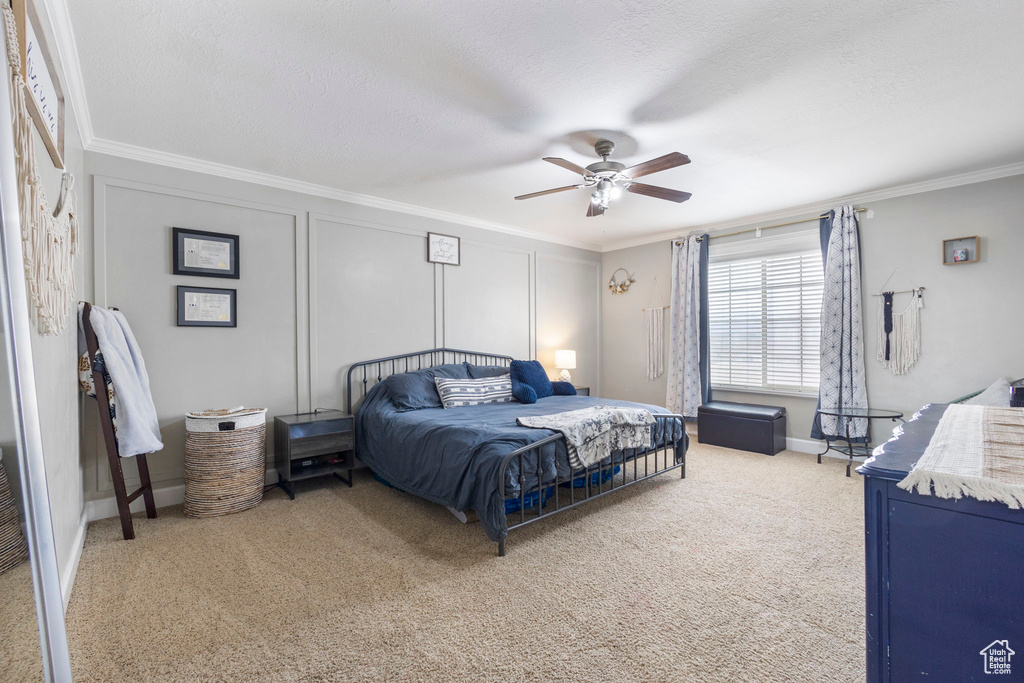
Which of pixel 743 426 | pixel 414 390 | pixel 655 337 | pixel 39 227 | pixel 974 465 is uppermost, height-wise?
pixel 39 227

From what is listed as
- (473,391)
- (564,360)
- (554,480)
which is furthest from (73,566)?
(564,360)

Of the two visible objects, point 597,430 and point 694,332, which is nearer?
point 597,430

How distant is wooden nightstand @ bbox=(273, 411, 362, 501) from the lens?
3.52m

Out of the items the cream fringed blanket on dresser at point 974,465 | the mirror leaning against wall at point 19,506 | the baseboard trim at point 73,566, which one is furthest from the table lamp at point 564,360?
the mirror leaning against wall at point 19,506

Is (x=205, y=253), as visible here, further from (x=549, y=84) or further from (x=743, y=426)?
(x=743, y=426)

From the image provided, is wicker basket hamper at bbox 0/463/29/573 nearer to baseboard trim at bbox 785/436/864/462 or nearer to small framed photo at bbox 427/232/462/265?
small framed photo at bbox 427/232/462/265

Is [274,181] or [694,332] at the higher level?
[274,181]

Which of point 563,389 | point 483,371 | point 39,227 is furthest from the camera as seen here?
point 563,389

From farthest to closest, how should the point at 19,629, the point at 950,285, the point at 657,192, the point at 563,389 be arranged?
the point at 563,389 → the point at 950,285 → the point at 657,192 → the point at 19,629

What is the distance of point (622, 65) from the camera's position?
89.7 inches

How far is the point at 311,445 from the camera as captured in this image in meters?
3.58

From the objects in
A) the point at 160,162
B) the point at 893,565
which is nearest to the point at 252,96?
the point at 160,162

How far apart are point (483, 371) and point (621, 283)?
2689mm

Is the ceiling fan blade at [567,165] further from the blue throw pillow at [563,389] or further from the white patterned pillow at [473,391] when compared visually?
the blue throw pillow at [563,389]
